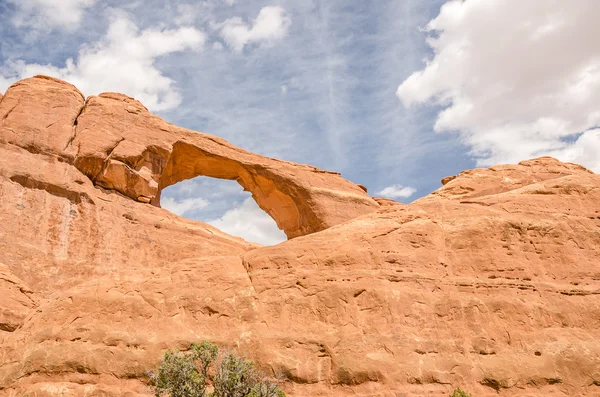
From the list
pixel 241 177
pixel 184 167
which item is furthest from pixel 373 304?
pixel 184 167

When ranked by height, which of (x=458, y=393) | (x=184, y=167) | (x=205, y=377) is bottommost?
(x=458, y=393)

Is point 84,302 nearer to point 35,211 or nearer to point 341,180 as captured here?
point 35,211

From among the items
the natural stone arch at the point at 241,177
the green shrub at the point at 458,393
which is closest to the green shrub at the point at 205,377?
the green shrub at the point at 458,393

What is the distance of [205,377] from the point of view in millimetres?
14703

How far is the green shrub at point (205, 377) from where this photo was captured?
1392 centimetres

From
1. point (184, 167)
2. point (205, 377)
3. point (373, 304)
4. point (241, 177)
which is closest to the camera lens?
point (205, 377)

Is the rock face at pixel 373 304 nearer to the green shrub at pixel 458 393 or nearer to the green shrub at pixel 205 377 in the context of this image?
the green shrub at pixel 458 393

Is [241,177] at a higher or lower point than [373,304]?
higher

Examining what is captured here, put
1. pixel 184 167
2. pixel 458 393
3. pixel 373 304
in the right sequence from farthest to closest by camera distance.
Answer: pixel 184 167, pixel 373 304, pixel 458 393

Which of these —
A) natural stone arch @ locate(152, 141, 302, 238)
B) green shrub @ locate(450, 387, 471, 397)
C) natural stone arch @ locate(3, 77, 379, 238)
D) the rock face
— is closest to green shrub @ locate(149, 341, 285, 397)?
the rock face

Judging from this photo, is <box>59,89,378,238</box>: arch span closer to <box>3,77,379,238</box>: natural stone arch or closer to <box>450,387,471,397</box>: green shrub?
<box>3,77,379,238</box>: natural stone arch

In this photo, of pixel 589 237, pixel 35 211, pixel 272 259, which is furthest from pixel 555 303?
pixel 35 211

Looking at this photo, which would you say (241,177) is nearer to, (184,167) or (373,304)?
(184,167)

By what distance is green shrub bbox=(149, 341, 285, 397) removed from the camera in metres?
13.9
